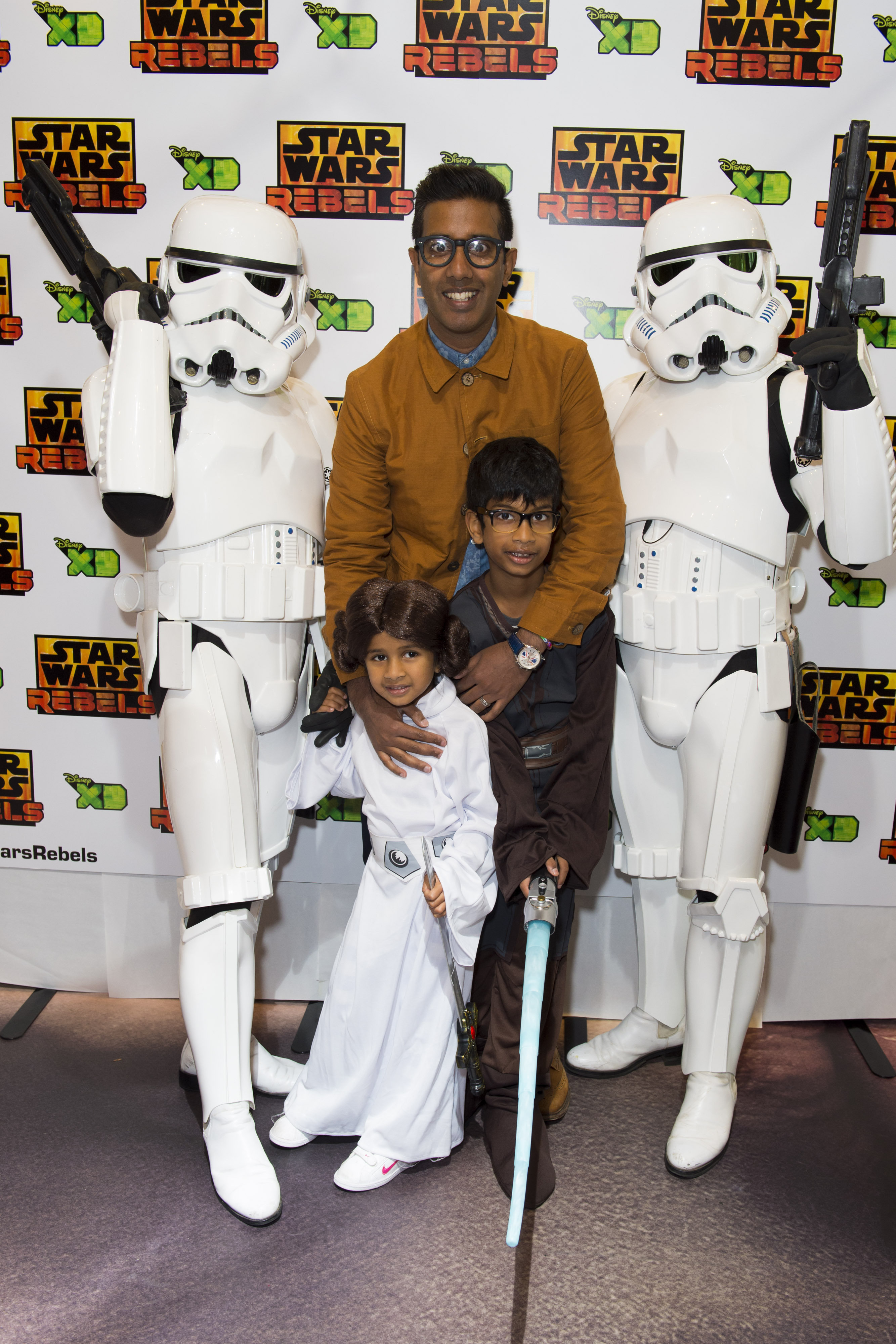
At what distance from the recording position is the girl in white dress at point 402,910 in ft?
7.15

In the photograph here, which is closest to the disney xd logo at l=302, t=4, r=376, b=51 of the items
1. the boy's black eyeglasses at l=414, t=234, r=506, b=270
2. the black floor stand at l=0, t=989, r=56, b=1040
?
the boy's black eyeglasses at l=414, t=234, r=506, b=270

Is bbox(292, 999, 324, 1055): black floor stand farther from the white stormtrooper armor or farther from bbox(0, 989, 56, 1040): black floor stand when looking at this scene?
bbox(0, 989, 56, 1040): black floor stand

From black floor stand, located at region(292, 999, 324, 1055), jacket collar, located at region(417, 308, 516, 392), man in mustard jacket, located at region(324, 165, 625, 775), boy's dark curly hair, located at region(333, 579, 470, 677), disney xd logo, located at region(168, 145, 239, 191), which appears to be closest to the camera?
boy's dark curly hair, located at region(333, 579, 470, 677)

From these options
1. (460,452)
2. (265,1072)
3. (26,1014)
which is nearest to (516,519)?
(460,452)

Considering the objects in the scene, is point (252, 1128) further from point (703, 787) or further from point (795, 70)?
point (795, 70)

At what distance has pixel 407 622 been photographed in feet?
6.98

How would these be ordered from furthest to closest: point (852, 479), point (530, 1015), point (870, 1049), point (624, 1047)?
point (870, 1049)
point (624, 1047)
point (852, 479)
point (530, 1015)

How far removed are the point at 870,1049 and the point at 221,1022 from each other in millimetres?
1862

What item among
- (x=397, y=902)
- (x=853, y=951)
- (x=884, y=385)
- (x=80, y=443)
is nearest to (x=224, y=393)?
(x=80, y=443)

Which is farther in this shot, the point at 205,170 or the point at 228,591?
the point at 205,170

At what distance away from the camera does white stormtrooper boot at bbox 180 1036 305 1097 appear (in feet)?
8.85

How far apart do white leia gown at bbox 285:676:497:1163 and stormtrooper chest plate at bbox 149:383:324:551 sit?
0.54 meters

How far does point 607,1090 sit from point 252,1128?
960 millimetres

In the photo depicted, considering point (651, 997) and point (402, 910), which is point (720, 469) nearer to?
point (402, 910)
